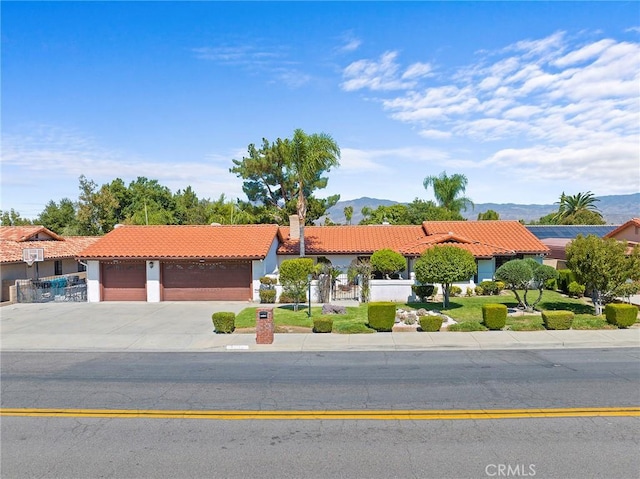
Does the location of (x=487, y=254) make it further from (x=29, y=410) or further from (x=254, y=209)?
(x=29, y=410)

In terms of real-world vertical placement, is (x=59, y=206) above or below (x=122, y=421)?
above

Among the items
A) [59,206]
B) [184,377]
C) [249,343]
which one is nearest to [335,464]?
[184,377]

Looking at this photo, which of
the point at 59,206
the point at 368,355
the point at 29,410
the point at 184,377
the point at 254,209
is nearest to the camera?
the point at 29,410

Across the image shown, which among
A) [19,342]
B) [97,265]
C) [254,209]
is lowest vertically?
[19,342]

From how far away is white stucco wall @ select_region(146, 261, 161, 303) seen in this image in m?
28.5

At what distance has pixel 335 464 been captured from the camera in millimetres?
7492

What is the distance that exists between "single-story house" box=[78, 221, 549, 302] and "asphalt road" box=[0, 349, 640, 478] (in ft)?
45.8

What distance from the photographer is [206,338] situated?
1808cm

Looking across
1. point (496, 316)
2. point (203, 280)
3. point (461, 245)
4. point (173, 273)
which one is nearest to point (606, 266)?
point (496, 316)

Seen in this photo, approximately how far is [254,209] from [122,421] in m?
35.7

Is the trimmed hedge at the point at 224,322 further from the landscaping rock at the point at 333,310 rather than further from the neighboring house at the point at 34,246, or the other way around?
the neighboring house at the point at 34,246

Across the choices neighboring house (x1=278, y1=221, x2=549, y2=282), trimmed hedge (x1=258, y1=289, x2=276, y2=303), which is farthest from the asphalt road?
neighboring house (x1=278, y1=221, x2=549, y2=282)

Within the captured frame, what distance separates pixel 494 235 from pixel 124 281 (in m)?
24.4

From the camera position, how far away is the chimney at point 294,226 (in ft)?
113
